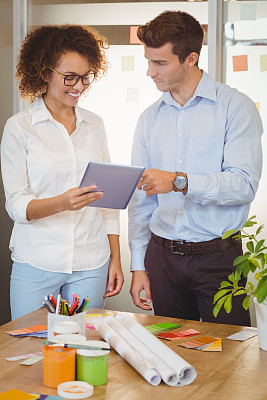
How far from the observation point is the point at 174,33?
238 centimetres

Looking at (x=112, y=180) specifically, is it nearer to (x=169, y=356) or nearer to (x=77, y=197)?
(x=77, y=197)

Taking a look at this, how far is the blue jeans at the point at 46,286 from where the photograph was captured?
91.0 inches

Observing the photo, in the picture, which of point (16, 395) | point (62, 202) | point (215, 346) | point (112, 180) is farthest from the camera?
point (62, 202)

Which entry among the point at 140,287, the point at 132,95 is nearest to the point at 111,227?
the point at 140,287

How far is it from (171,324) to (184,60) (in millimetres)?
1082

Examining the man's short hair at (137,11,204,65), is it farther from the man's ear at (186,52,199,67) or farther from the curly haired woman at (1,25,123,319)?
the curly haired woman at (1,25,123,319)

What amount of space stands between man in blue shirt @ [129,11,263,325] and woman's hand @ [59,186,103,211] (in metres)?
0.20

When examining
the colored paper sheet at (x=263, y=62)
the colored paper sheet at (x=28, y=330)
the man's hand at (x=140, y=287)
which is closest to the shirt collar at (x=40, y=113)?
the man's hand at (x=140, y=287)

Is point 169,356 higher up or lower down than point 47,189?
lower down

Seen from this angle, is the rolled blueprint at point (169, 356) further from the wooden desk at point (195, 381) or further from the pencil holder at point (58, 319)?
the pencil holder at point (58, 319)

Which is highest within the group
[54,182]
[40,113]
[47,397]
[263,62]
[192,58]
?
[263,62]

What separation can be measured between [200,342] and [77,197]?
72cm

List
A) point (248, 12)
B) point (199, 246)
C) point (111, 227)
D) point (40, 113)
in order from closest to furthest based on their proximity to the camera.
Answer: point (199, 246), point (40, 113), point (111, 227), point (248, 12)

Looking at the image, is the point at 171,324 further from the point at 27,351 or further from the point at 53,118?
the point at 53,118
